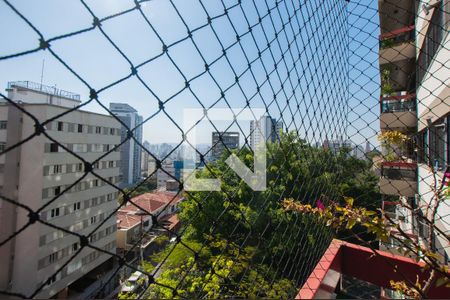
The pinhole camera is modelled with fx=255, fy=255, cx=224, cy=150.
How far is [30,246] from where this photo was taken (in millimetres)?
1564

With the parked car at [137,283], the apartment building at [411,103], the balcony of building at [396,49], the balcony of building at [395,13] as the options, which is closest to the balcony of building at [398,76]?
the apartment building at [411,103]

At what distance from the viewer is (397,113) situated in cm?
479

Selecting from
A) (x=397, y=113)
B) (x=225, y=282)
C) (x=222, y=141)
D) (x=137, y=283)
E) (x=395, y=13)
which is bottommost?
(x=225, y=282)

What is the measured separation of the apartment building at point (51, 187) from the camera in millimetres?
522

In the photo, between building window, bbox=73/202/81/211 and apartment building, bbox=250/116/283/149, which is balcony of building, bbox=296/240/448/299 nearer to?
apartment building, bbox=250/116/283/149

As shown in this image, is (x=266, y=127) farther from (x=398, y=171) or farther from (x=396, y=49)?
(x=396, y=49)

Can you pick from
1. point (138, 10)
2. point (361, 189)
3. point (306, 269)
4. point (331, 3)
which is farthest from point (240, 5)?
point (361, 189)

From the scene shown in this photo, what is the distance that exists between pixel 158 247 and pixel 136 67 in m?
10.3

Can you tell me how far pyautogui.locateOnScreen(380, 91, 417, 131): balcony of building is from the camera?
4.39 metres

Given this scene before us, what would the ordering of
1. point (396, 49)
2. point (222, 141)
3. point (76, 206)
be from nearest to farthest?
point (222, 141) < point (396, 49) < point (76, 206)

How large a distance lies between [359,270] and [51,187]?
2.15 metres

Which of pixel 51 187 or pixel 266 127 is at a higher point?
pixel 266 127

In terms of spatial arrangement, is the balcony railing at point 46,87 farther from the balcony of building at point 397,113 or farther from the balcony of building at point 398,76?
the balcony of building at point 397,113

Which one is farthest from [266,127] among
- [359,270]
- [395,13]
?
[395,13]
